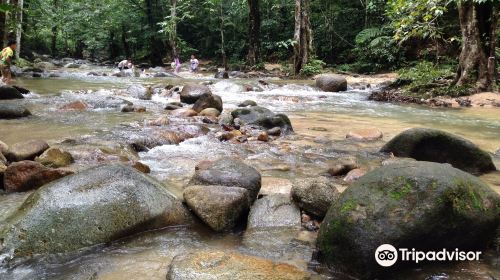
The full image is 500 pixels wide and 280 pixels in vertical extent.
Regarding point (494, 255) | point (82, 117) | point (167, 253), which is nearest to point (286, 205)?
point (167, 253)

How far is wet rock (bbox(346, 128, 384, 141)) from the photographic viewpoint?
7.30 meters

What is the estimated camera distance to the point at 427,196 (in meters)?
2.89

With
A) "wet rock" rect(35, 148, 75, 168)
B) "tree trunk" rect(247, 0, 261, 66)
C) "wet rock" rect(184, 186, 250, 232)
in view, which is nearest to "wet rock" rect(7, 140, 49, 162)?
"wet rock" rect(35, 148, 75, 168)

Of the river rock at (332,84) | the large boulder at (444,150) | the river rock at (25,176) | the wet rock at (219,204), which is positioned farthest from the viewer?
the river rock at (332,84)

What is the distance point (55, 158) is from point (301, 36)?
57.1 feet

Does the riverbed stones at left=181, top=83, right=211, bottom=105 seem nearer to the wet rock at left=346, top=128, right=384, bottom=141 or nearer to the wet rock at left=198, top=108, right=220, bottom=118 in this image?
the wet rock at left=198, top=108, right=220, bottom=118

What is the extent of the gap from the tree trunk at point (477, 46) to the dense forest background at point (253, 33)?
3 centimetres

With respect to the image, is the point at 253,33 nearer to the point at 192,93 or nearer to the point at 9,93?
the point at 192,93

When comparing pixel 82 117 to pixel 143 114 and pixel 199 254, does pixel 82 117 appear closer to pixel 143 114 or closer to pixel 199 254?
pixel 143 114

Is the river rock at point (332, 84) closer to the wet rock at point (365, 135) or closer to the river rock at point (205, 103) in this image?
the river rock at point (205, 103)

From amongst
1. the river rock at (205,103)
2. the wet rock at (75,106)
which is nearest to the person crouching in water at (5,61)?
the wet rock at (75,106)

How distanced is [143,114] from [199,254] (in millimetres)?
6955

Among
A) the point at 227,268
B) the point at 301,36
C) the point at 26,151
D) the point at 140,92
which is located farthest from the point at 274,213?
the point at 301,36

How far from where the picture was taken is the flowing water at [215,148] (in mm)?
2986
